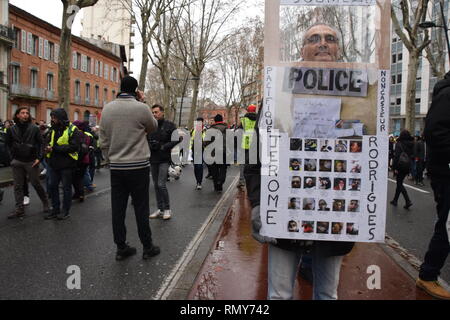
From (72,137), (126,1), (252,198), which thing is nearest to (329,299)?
(252,198)

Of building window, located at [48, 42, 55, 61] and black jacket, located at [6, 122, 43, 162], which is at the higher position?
building window, located at [48, 42, 55, 61]

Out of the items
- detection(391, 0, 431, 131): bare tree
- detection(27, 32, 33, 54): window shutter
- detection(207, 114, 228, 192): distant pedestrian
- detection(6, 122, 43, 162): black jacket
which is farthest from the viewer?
detection(27, 32, 33, 54): window shutter

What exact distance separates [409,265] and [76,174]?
6650mm

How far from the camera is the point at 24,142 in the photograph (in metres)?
6.45

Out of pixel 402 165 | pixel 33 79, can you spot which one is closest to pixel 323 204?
pixel 402 165

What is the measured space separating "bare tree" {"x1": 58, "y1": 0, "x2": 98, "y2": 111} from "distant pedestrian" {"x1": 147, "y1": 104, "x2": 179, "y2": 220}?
400 inches

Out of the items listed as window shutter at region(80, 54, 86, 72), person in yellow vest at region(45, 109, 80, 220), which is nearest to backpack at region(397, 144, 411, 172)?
person in yellow vest at region(45, 109, 80, 220)

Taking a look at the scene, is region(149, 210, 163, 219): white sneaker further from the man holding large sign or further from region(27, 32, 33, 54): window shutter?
region(27, 32, 33, 54): window shutter

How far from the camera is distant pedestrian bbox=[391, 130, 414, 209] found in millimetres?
8367

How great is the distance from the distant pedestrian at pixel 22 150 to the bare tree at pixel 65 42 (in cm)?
933

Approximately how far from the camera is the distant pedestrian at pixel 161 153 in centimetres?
632

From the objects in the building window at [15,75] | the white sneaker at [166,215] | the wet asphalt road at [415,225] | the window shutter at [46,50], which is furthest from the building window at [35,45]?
the wet asphalt road at [415,225]

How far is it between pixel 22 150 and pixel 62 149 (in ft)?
2.38
